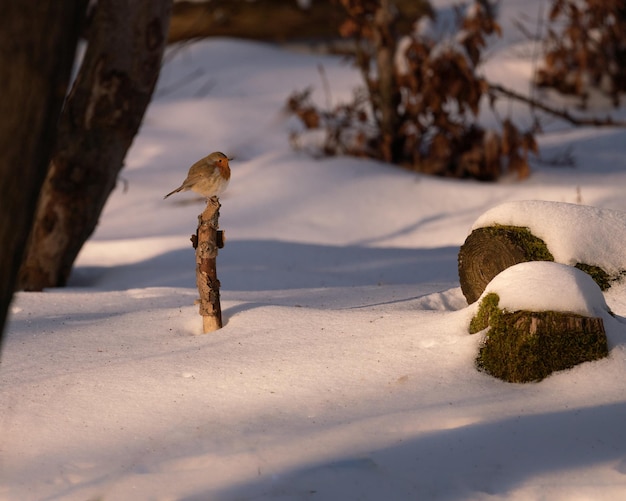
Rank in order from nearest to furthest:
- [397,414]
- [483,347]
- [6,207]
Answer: [6,207] < [397,414] < [483,347]

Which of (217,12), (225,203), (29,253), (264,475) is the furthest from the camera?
(217,12)

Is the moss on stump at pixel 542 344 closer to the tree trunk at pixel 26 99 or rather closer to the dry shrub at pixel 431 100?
the tree trunk at pixel 26 99

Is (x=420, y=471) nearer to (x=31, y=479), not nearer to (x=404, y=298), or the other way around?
(x=31, y=479)

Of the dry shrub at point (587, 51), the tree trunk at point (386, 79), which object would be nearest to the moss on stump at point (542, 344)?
the tree trunk at point (386, 79)

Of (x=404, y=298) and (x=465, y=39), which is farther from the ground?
(x=465, y=39)

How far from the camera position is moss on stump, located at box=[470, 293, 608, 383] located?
3.04 meters

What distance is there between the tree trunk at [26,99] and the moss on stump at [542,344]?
5.93ft

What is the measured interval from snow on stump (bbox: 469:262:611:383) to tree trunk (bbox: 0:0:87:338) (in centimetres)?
181

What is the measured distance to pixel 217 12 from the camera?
1278 centimetres

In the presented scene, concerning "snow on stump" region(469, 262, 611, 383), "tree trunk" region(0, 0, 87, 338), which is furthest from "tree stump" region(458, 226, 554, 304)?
"tree trunk" region(0, 0, 87, 338)

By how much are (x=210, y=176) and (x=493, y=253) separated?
1266 mm

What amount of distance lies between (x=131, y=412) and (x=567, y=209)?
2127 millimetres

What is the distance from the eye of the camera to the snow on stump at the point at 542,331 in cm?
304

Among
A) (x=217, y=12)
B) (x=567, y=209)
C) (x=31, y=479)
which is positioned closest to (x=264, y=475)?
(x=31, y=479)
